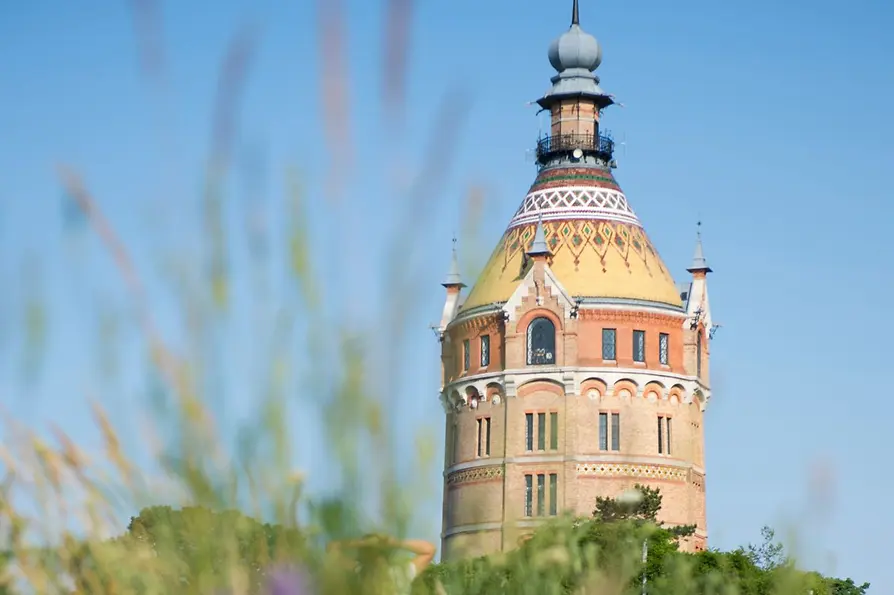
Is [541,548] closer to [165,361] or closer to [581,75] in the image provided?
[165,361]

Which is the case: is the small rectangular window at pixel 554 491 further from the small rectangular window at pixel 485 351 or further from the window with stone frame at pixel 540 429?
the small rectangular window at pixel 485 351

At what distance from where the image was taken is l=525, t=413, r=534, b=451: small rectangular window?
58.5 m

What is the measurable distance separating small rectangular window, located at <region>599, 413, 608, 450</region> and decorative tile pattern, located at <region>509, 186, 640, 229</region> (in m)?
7.02

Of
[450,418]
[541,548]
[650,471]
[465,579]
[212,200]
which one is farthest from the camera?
[450,418]

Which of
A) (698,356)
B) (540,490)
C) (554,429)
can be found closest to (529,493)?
(540,490)

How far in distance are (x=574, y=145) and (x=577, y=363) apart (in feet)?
30.3

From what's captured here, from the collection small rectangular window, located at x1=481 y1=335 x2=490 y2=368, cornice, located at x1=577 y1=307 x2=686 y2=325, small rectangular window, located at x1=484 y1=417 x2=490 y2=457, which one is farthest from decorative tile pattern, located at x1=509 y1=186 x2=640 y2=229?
small rectangular window, located at x1=484 y1=417 x2=490 y2=457

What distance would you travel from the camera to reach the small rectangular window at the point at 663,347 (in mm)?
59062

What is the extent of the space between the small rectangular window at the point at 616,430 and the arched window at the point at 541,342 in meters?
3.08

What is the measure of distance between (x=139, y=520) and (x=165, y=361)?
1528 mm

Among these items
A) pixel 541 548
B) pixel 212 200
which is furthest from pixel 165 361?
pixel 541 548

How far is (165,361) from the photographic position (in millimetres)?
4293

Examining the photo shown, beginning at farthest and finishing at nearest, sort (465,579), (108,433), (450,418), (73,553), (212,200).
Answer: (450,418) → (465,579) → (73,553) → (108,433) → (212,200)

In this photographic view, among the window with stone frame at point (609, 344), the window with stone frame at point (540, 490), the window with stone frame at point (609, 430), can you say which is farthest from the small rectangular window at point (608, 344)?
the window with stone frame at point (540, 490)
